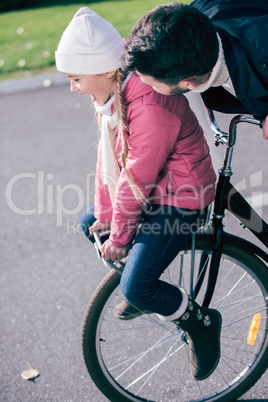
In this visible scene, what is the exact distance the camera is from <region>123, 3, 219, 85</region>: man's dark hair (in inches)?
65.7

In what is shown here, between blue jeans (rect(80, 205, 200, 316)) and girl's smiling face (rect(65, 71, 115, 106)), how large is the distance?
52cm

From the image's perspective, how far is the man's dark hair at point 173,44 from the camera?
Answer: 1669 millimetres

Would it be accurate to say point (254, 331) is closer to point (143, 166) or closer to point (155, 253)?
point (155, 253)

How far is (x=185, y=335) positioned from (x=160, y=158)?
100cm

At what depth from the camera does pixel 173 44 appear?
65.7 inches

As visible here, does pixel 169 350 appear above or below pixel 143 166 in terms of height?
below

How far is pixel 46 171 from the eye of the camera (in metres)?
4.73

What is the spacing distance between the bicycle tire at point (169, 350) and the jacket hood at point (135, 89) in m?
0.71

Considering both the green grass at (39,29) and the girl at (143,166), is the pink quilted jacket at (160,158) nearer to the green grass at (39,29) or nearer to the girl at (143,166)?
the girl at (143,166)

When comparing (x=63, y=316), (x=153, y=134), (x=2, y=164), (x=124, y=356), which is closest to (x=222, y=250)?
(x=153, y=134)

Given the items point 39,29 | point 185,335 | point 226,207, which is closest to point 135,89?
point 226,207

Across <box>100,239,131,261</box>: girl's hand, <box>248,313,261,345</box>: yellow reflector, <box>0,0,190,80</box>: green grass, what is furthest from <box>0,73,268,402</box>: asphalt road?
<box>0,0,190,80</box>: green grass

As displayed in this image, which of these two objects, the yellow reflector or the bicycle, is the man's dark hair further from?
the yellow reflector

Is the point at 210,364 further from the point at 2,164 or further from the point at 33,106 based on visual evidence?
the point at 33,106
